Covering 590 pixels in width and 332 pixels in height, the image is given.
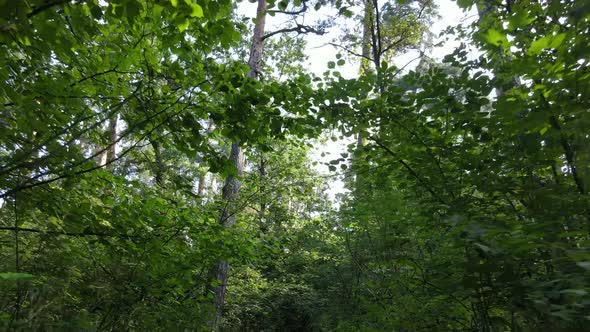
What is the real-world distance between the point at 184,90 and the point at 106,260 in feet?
5.64

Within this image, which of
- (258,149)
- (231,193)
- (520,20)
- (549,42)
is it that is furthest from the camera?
(231,193)

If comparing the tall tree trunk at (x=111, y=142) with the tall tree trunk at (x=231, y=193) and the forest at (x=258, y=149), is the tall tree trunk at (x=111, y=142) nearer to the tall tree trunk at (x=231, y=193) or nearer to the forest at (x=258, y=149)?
the forest at (x=258, y=149)

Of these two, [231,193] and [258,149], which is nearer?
[258,149]

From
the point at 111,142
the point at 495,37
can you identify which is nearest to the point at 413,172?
the point at 495,37

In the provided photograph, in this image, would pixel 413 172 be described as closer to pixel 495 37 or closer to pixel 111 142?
pixel 495 37

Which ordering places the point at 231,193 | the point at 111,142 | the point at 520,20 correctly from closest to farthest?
1. the point at 520,20
2. the point at 111,142
3. the point at 231,193

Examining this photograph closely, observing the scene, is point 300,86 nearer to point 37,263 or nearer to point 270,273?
point 37,263

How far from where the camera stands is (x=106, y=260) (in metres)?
3.42

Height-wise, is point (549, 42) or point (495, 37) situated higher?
point (495, 37)

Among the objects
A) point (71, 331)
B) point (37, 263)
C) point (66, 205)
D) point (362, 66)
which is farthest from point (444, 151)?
point (362, 66)

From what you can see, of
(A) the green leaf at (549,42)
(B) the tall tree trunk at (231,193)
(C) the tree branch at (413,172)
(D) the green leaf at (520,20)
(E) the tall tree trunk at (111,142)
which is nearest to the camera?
(A) the green leaf at (549,42)

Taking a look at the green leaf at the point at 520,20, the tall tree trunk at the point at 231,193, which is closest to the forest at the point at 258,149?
the green leaf at the point at 520,20

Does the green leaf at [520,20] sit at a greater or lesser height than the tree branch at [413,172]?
greater

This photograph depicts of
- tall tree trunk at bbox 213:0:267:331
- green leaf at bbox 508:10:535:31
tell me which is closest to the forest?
green leaf at bbox 508:10:535:31
